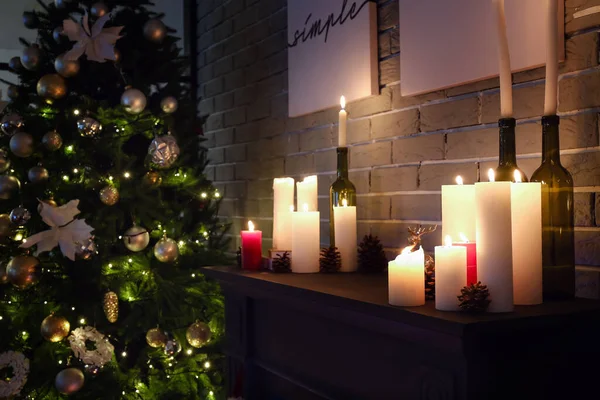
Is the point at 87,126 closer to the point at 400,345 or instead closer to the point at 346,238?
the point at 346,238

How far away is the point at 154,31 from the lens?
2.11m

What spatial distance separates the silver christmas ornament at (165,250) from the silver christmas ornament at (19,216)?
40 centimetres

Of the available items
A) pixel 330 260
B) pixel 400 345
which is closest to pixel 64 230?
pixel 330 260

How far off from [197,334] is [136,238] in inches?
14.8

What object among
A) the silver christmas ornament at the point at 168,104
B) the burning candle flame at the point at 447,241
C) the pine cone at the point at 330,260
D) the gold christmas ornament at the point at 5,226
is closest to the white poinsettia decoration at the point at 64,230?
the gold christmas ornament at the point at 5,226

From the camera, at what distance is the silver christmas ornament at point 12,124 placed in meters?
1.92

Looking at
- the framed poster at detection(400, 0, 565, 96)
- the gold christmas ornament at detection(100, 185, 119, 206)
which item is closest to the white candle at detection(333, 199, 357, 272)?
the framed poster at detection(400, 0, 565, 96)

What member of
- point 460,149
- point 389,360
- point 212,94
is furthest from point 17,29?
point 389,360

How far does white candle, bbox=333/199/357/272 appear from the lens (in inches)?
62.9

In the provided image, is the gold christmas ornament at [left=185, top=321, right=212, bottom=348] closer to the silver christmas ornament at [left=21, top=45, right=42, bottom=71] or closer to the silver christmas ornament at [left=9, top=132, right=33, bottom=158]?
the silver christmas ornament at [left=9, top=132, right=33, bottom=158]

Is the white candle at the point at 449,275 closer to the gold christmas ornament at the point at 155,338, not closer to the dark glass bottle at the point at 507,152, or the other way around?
the dark glass bottle at the point at 507,152

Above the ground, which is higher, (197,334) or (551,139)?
(551,139)

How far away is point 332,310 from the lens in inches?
47.4

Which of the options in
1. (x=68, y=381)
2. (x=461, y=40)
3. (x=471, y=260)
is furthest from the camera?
(x=68, y=381)
